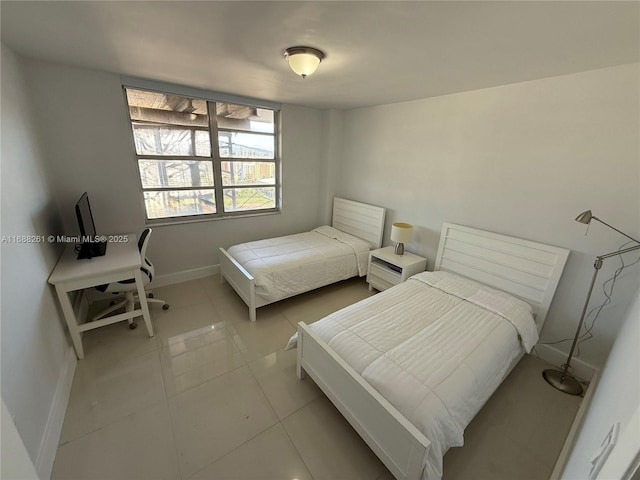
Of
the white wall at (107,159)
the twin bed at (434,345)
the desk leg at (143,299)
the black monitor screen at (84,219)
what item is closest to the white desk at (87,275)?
the desk leg at (143,299)

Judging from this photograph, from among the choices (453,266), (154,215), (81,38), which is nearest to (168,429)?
(154,215)

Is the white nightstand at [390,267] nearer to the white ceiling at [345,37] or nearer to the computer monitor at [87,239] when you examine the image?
the white ceiling at [345,37]

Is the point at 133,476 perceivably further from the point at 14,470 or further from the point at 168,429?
the point at 14,470

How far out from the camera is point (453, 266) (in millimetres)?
2707

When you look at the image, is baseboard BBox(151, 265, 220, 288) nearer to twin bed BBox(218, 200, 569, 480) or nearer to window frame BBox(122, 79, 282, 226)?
window frame BBox(122, 79, 282, 226)

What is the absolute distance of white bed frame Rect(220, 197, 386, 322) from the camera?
8.59 ft

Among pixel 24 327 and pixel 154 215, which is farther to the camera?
pixel 154 215

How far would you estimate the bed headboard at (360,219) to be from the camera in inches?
136

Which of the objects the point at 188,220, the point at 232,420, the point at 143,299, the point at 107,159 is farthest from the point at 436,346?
the point at 107,159

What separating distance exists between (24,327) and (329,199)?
3430 mm

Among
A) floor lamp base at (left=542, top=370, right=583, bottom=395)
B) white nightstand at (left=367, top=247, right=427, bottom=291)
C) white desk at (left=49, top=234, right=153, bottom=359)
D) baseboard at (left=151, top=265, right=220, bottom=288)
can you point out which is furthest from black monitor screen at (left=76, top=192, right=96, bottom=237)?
floor lamp base at (left=542, top=370, right=583, bottom=395)

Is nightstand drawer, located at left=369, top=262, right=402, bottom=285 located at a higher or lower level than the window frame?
lower

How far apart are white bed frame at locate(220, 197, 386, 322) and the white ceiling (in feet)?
5.38

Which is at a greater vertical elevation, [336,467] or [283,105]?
[283,105]
